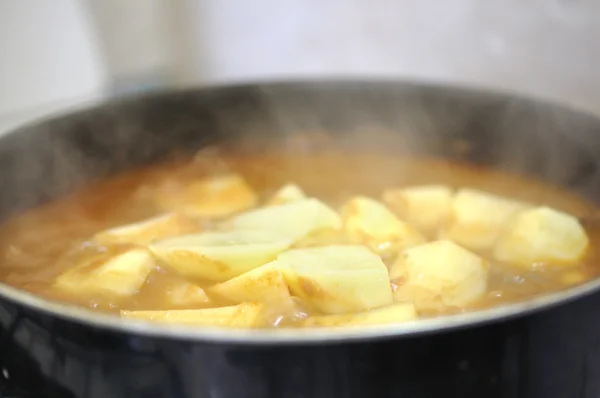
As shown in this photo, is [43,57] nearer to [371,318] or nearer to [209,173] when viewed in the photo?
[209,173]

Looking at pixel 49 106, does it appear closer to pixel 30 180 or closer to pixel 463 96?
pixel 30 180

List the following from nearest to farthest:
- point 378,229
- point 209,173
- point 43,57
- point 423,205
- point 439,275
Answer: point 439,275 < point 378,229 < point 423,205 < point 209,173 < point 43,57

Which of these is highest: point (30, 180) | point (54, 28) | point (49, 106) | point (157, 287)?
point (54, 28)

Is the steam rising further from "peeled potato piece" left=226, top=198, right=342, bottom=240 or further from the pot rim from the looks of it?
the pot rim

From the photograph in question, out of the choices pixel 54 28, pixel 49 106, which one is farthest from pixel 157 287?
pixel 54 28

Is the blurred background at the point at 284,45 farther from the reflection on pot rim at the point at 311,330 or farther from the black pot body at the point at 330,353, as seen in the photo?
the reflection on pot rim at the point at 311,330

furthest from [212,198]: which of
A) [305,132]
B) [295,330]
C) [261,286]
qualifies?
[295,330]

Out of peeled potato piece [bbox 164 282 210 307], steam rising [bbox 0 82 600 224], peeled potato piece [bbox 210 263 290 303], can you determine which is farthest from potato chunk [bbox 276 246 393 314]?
steam rising [bbox 0 82 600 224]
